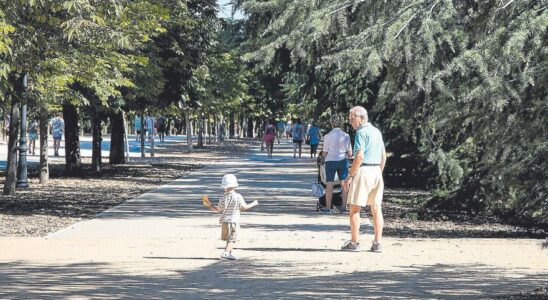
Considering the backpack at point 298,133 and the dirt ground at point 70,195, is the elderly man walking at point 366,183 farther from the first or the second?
the backpack at point 298,133

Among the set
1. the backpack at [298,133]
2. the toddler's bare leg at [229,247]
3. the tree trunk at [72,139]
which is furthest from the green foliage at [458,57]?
the backpack at [298,133]

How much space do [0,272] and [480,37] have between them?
516cm

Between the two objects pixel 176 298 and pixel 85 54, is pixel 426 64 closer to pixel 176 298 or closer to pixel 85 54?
pixel 176 298

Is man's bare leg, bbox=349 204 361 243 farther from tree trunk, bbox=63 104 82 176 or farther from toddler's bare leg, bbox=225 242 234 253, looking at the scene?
tree trunk, bbox=63 104 82 176

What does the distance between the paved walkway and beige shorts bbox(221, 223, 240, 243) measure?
0.25m

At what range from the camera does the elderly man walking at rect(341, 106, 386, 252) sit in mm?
12758

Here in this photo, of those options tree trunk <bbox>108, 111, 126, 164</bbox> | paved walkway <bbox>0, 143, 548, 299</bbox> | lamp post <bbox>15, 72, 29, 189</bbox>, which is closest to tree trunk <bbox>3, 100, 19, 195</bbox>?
lamp post <bbox>15, 72, 29, 189</bbox>

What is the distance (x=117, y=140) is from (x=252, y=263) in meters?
27.2

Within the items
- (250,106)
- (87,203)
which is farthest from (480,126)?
(250,106)

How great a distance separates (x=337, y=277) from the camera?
413 inches

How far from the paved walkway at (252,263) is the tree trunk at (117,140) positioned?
751 inches

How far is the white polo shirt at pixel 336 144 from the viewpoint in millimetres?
18922

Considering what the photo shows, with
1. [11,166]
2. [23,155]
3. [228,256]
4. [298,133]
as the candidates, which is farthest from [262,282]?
[298,133]

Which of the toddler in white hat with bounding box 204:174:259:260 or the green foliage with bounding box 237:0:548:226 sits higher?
the green foliage with bounding box 237:0:548:226
